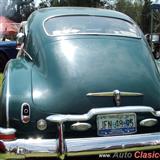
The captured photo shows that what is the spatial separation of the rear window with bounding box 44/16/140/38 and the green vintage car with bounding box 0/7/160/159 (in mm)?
92

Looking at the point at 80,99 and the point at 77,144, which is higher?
the point at 80,99

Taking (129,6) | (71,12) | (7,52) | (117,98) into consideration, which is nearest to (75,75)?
(117,98)

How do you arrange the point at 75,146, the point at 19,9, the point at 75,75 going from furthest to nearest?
1. the point at 19,9
2. the point at 75,75
3. the point at 75,146

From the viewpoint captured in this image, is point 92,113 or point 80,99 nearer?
point 92,113

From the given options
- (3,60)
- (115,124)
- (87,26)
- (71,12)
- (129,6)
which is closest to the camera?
(115,124)

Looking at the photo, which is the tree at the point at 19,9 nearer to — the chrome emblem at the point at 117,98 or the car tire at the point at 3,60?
the car tire at the point at 3,60

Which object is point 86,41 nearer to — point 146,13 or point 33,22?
point 33,22

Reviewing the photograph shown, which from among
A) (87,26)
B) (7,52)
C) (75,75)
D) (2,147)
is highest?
(87,26)

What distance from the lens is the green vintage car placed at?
5.18m

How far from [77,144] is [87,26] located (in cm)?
171

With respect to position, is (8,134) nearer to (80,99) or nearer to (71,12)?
(80,99)

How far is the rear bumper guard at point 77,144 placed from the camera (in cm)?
511

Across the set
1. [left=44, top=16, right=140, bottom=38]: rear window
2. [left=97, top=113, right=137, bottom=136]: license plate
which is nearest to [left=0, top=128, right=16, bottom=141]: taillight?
[left=97, top=113, right=137, bottom=136]: license plate

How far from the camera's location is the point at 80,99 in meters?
5.34
